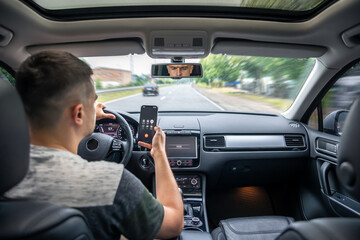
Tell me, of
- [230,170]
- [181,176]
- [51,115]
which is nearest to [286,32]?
[230,170]

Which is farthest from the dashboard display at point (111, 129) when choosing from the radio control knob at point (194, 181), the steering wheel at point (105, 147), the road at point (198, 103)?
the radio control knob at point (194, 181)

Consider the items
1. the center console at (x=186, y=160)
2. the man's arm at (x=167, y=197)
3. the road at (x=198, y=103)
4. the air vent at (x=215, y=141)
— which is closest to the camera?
the man's arm at (x=167, y=197)

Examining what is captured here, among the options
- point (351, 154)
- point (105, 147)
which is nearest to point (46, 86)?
point (351, 154)

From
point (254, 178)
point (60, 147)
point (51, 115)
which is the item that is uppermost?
point (51, 115)

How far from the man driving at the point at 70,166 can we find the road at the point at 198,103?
229 cm

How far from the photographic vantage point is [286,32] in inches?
99.9

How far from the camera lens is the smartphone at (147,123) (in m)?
2.55

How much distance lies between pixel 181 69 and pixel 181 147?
1.11 m

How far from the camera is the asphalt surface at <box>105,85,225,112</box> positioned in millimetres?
4102

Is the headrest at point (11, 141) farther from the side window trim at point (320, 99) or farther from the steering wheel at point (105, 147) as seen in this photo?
the side window trim at point (320, 99)

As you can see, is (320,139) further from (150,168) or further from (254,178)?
(150,168)

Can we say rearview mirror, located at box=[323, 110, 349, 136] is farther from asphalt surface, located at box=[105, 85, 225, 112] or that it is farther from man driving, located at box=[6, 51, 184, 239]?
man driving, located at box=[6, 51, 184, 239]

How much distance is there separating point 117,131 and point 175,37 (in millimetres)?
1299

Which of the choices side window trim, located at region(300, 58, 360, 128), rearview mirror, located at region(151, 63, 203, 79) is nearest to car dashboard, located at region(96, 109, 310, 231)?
side window trim, located at region(300, 58, 360, 128)
